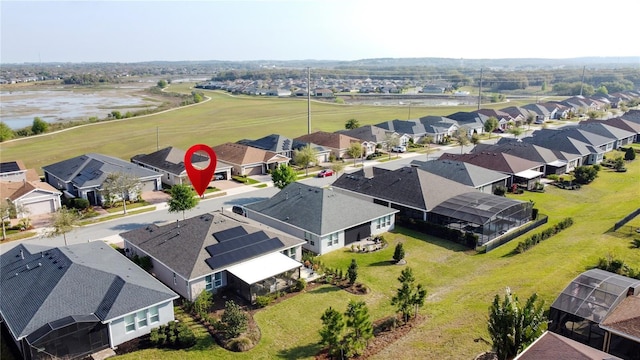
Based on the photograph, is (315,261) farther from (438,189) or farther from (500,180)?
(500,180)

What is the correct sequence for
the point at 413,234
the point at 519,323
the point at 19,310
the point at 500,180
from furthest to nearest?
the point at 500,180 → the point at 413,234 → the point at 19,310 → the point at 519,323

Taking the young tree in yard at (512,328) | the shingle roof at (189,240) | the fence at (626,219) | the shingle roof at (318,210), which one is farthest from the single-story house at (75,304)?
the fence at (626,219)

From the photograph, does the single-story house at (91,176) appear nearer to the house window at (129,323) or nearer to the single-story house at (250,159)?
the single-story house at (250,159)

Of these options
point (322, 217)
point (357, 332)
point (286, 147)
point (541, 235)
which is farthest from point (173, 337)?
point (286, 147)

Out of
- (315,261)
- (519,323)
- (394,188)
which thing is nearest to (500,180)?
(394,188)

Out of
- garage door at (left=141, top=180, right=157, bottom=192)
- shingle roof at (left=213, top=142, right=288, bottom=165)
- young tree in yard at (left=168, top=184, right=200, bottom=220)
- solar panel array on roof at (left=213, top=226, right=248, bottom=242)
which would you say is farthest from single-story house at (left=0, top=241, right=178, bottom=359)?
shingle roof at (left=213, top=142, right=288, bottom=165)
